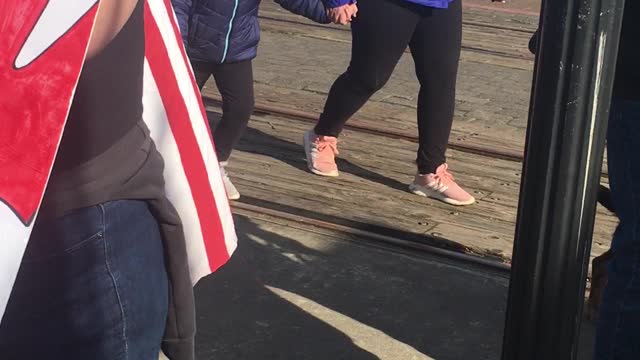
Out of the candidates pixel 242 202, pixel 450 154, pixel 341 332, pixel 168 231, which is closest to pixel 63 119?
pixel 168 231

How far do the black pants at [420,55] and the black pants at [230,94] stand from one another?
50 centimetres

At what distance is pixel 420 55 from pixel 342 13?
1.46ft

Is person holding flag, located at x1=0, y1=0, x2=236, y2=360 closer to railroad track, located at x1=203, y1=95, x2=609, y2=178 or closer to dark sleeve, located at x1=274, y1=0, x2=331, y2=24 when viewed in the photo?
dark sleeve, located at x1=274, y1=0, x2=331, y2=24

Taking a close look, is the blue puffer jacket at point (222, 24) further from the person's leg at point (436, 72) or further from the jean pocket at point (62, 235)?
the jean pocket at point (62, 235)

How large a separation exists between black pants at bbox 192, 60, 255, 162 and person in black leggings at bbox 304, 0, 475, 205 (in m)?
0.50

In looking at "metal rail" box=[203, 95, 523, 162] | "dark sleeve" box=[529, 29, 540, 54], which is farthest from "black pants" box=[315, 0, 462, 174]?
"dark sleeve" box=[529, 29, 540, 54]

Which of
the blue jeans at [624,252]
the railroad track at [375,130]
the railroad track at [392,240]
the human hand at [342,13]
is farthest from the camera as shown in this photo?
the railroad track at [375,130]

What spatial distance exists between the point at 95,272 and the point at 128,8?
46 cm

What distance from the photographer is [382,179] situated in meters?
6.16

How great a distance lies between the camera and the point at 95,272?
2066mm

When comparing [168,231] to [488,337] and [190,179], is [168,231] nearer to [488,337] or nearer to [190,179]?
[190,179]

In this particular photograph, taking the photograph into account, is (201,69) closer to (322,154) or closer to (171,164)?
(322,154)

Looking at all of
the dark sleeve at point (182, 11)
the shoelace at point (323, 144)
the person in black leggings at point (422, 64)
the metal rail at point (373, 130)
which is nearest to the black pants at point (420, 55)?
the person in black leggings at point (422, 64)

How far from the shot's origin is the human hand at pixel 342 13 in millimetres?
5348
